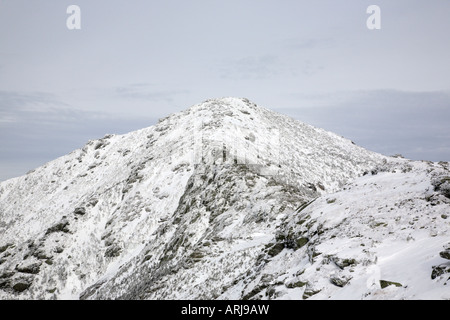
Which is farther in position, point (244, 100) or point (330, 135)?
point (330, 135)

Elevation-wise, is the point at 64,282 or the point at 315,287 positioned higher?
the point at 315,287

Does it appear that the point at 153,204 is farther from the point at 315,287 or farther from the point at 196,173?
the point at 315,287

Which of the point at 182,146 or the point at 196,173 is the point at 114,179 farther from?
the point at 196,173
